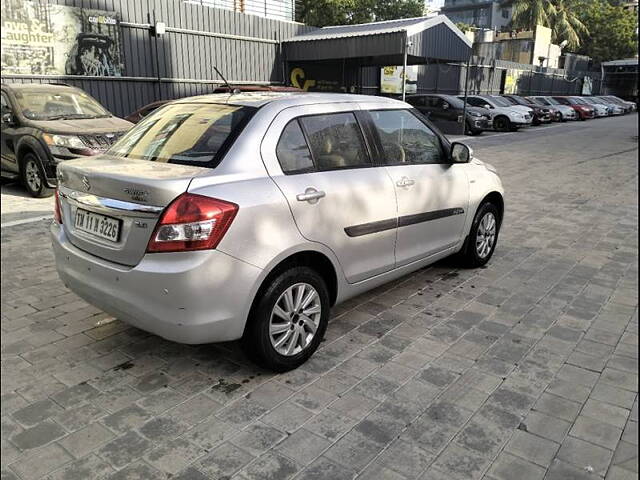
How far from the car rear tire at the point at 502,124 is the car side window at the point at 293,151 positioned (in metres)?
20.9

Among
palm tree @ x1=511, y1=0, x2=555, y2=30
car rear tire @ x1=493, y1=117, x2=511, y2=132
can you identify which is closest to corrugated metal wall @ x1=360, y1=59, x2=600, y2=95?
car rear tire @ x1=493, y1=117, x2=511, y2=132

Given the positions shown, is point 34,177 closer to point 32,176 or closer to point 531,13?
point 32,176

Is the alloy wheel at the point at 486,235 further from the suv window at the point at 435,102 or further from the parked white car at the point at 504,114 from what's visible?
the parked white car at the point at 504,114

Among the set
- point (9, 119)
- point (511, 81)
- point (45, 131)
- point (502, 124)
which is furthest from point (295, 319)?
point (511, 81)

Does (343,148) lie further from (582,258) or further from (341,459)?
(582,258)

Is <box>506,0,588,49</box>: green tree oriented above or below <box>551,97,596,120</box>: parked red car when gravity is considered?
above

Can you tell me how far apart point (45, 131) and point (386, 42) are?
10981 millimetres

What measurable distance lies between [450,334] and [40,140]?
694 cm

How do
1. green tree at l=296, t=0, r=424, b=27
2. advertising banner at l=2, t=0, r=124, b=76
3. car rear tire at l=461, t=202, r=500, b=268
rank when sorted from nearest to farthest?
car rear tire at l=461, t=202, r=500, b=268, advertising banner at l=2, t=0, r=124, b=76, green tree at l=296, t=0, r=424, b=27

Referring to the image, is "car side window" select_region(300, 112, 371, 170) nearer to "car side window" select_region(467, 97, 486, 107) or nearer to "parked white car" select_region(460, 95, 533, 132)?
"parked white car" select_region(460, 95, 533, 132)

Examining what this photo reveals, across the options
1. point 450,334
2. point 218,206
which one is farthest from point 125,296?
point 450,334

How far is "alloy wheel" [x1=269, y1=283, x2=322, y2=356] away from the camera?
10.5 ft

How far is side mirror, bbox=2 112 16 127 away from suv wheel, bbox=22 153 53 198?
0.70m

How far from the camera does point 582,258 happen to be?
A: 5684mm
